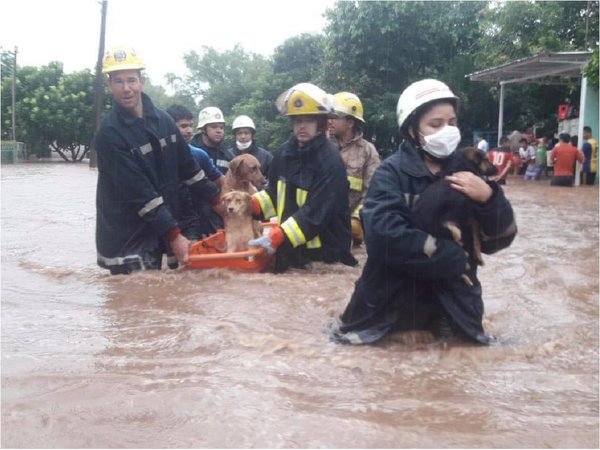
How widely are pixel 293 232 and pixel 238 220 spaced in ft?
3.46

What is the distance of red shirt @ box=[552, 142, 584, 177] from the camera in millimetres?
20453

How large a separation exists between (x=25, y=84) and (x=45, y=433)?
137 feet

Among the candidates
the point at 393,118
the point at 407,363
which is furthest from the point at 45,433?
the point at 393,118

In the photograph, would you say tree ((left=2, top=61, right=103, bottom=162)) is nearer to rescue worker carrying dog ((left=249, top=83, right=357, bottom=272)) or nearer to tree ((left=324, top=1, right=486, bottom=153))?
tree ((left=324, top=1, right=486, bottom=153))

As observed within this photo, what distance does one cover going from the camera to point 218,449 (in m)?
2.91

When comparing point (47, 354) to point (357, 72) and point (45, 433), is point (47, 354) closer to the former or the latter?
point (45, 433)

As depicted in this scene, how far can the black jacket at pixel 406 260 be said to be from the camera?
368 centimetres

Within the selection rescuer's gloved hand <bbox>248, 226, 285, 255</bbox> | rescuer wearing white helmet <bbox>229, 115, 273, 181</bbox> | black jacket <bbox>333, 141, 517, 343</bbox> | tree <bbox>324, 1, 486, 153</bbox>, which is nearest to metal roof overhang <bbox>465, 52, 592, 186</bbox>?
tree <bbox>324, 1, 486, 153</bbox>

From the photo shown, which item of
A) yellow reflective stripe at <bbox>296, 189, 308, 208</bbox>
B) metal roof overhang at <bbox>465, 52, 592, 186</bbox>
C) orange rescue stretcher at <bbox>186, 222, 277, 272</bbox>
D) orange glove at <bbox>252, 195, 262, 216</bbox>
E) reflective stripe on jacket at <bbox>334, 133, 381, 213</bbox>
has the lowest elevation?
orange rescue stretcher at <bbox>186, 222, 277, 272</bbox>

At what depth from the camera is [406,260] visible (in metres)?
3.73

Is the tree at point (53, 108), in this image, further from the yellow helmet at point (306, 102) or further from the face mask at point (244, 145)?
the yellow helmet at point (306, 102)

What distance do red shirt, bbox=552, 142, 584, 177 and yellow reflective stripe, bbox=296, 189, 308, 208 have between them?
16.2 meters

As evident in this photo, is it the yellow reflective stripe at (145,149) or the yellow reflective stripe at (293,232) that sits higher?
the yellow reflective stripe at (145,149)

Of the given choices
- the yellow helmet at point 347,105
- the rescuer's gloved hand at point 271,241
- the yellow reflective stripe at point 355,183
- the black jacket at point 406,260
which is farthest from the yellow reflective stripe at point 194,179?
the black jacket at point 406,260
